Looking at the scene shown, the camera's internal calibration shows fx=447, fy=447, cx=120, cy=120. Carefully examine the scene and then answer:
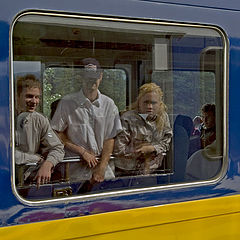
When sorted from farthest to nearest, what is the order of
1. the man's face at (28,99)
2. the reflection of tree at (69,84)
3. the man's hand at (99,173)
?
the man's hand at (99,173)
the reflection of tree at (69,84)
the man's face at (28,99)

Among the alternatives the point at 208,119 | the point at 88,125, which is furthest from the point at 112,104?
the point at 208,119

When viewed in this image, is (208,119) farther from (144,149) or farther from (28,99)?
(28,99)

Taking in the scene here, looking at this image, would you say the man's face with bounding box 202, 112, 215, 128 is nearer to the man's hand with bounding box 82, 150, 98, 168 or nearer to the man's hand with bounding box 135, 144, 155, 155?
the man's hand with bounding box 135, 144, 155, 155

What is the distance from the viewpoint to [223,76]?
2.76 metres

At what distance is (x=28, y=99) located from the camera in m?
2.35

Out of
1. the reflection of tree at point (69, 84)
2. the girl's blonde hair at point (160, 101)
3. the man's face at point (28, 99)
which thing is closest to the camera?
the man's face at point (28, 99)

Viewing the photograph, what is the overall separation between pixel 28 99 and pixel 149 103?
2.52 ft

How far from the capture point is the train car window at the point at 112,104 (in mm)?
2342

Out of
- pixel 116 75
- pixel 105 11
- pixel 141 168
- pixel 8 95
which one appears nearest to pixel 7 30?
pixel 8 95

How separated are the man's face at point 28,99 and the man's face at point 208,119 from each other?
107 cm

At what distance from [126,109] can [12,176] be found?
0.81 metres

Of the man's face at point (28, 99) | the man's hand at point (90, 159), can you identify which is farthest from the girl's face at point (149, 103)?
the man's face at point (28, 99)

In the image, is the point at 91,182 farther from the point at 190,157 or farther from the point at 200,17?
the point at 200,17

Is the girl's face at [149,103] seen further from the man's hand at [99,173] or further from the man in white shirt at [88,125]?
the man's hand at [99,173]
